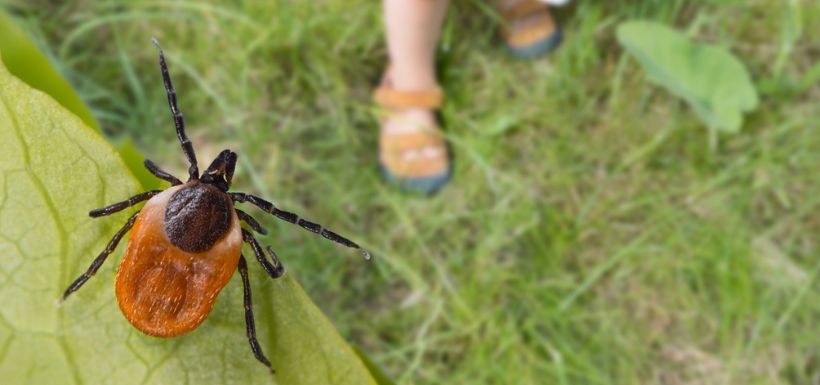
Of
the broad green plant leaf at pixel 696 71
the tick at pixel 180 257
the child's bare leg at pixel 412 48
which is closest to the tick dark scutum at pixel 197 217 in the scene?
the tick at pixel 180 257

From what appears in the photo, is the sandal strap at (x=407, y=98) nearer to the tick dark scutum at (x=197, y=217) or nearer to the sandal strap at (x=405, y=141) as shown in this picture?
the sandal strap at (x=405, y=141)

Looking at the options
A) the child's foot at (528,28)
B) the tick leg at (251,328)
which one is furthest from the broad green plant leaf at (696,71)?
the tick leg at (251,328)

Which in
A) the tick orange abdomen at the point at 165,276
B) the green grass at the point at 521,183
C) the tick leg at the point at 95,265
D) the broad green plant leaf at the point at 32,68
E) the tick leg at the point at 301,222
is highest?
the broad green plant leaf at the point at 32,68

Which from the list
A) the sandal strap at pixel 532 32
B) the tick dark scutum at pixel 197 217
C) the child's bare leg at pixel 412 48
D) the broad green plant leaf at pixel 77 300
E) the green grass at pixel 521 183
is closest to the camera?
the broad green plant leaf at pixel 77 300

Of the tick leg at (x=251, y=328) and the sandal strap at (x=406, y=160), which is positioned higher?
the tick leg at (x=251, y=328)

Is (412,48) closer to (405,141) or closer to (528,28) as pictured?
(405,141)

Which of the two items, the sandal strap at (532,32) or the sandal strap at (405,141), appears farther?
the sandal strap at (532,32)

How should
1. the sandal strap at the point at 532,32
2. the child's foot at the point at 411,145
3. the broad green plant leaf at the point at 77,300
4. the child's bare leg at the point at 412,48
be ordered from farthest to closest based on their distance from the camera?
1. the sandal strap at the point at 532,32
2. the child's foot at the point at 411,145
3. the child's bare leg at the point at 412,48
4. the broad green plant leaf at the point at 77,300
